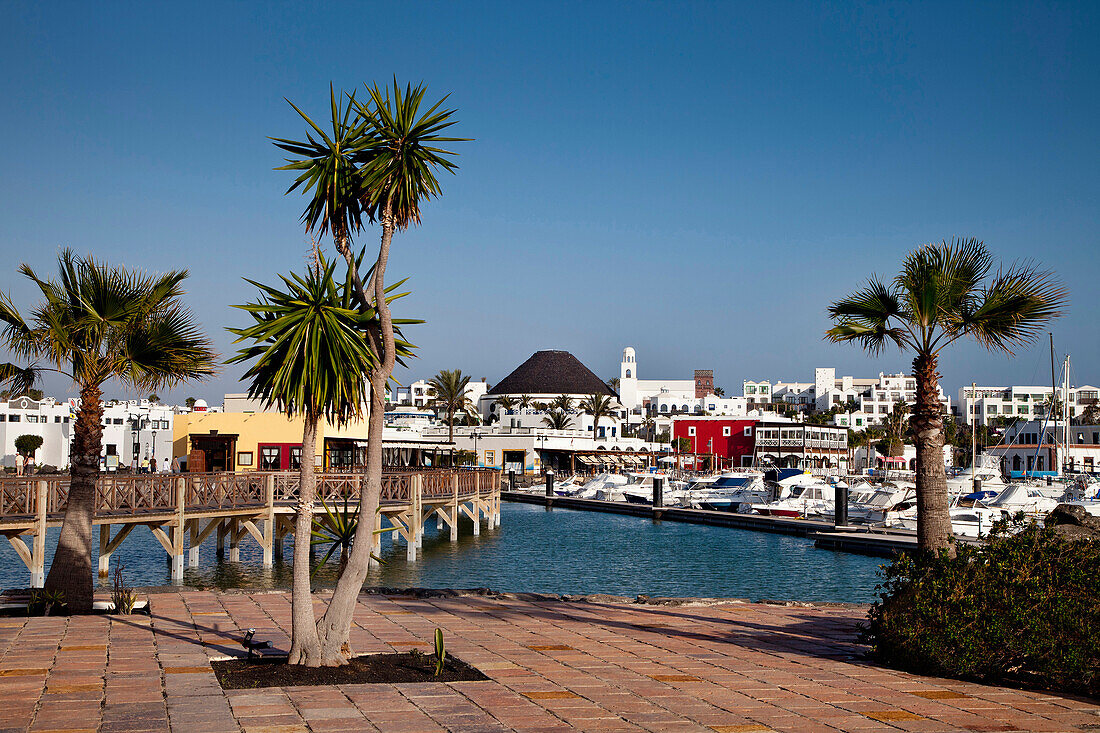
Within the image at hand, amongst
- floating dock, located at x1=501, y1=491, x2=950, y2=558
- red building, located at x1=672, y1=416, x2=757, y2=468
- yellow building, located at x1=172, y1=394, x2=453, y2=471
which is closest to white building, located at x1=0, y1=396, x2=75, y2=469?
floating dock, located at x1=501, y1=491, x2=950, y2=558

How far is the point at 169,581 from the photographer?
79.5 feet

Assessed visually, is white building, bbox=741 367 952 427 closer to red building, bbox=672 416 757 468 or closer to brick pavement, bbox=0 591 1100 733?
red building, bbox=672 416 757 468

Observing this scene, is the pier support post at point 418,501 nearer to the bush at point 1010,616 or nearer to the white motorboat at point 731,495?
the bush at point 1010,616

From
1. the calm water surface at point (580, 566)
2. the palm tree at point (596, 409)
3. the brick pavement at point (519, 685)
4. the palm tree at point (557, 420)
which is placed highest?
the palm tree at point (596, 409)

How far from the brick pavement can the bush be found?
0.34 metres

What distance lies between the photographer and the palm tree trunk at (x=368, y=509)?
9820mm

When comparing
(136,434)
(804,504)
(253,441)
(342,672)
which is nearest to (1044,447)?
(804,504)

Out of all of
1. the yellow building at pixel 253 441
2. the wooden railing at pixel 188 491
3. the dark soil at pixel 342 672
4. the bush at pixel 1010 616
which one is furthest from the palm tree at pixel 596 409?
the dark soil at pixel 342 672

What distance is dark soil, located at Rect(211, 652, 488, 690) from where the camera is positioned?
9.27 metres

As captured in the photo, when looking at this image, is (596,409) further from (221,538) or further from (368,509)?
(368,509)

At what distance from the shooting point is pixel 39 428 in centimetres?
8319

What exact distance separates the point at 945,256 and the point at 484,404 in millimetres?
122727

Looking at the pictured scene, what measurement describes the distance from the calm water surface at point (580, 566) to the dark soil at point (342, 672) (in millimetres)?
11268

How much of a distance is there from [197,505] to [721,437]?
80.3 metres
